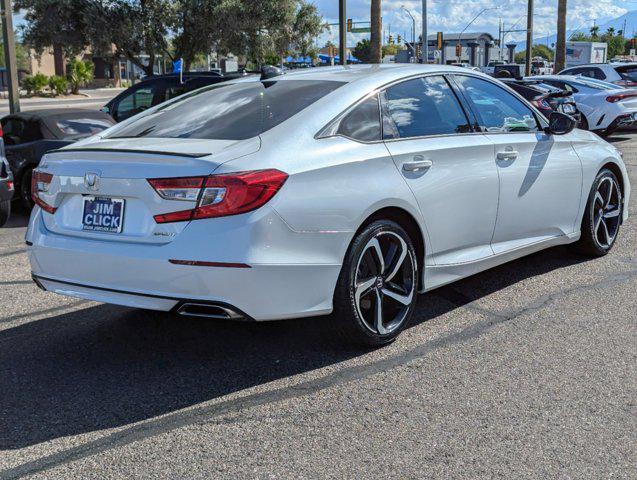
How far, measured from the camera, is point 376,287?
14.7 ft

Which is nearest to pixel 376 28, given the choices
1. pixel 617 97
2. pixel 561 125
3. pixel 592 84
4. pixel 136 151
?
pixel 592 84

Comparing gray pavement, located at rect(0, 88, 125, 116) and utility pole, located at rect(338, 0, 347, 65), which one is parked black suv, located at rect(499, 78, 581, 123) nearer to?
utility pole, located at rect(338, 0, 347, 65)

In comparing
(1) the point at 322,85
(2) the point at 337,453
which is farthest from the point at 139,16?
(2) the point at 337,453

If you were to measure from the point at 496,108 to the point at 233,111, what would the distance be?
2.10 meters

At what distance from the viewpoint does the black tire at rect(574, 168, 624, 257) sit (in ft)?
21.0

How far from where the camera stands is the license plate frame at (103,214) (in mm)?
3998

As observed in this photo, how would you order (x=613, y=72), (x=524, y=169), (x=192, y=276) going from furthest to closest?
(x=613, y=72)
(x=524, y=169)
(x=192, y=276)

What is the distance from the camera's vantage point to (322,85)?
4.76 metres

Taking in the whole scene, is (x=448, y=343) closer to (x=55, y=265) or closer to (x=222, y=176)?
(x=222, y=176)

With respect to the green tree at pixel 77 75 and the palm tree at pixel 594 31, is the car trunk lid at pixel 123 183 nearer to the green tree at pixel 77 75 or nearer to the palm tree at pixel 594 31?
the green tree at pixel 77 75

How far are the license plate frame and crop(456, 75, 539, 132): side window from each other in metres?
2.61

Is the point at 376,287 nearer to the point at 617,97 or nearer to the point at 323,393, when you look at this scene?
the point at 323,393

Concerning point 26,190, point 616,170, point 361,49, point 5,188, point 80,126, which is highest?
point 361,49

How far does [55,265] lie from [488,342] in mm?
2530
